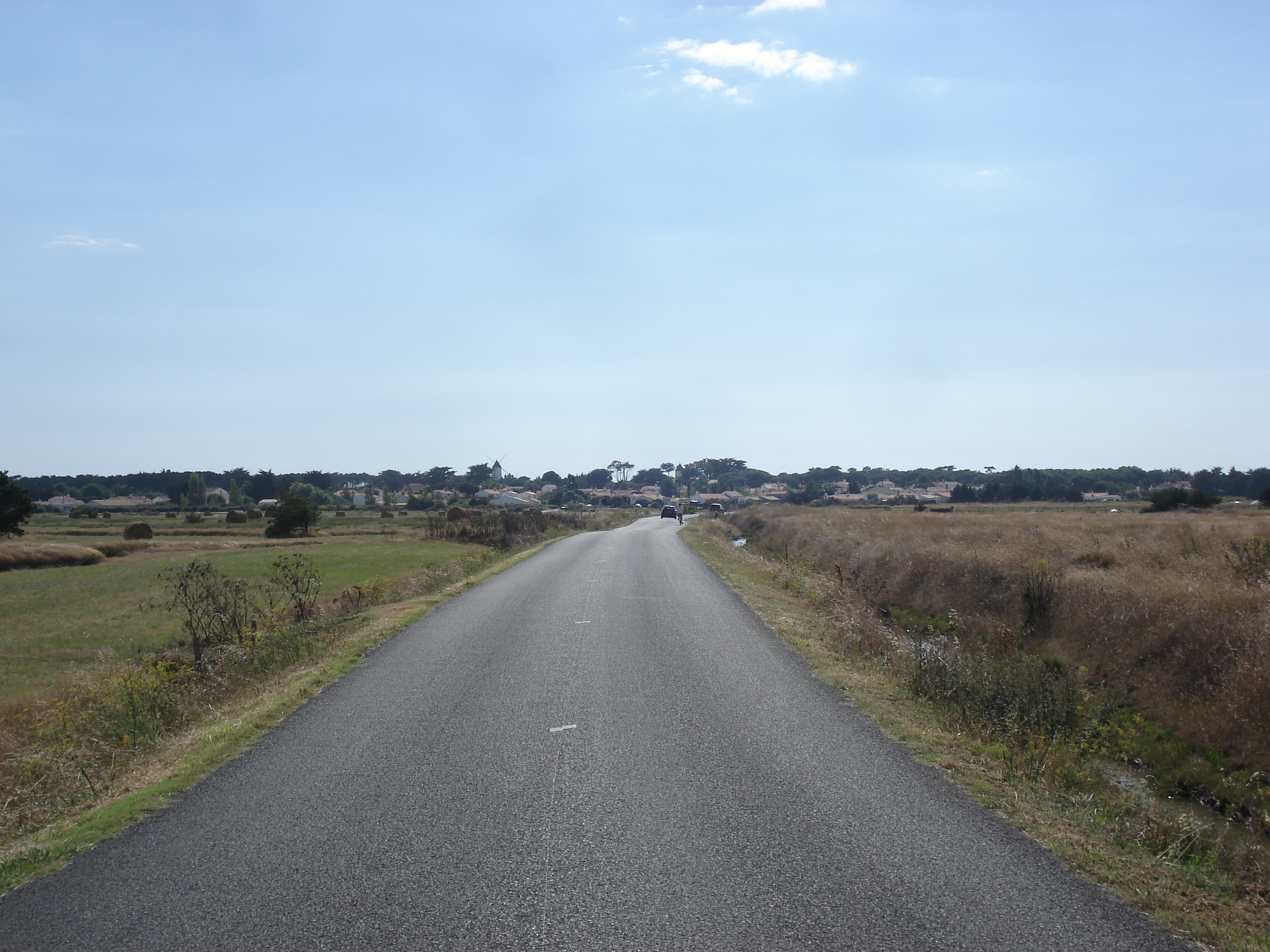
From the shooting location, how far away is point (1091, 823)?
5754mm

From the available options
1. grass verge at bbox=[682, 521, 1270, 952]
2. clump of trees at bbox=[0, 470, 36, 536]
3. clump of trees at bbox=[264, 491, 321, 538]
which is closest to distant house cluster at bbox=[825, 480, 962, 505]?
clump of trees at bbox=[264, 491, 321, 538]

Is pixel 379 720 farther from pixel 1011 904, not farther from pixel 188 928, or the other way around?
pixel 1011 904

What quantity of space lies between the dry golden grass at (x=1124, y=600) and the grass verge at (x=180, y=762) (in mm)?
9278

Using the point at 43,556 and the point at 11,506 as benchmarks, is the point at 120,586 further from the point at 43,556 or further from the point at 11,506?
the point at 11,506

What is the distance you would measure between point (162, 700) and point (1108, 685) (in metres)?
14.4

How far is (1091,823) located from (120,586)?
32.7 meters

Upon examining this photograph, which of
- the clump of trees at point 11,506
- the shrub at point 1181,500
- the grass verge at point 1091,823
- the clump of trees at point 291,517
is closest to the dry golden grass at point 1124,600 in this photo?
the grass verge at point 1091,823

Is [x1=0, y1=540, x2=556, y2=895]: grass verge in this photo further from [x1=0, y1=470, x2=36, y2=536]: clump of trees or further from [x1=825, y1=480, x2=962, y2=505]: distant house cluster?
[x1=825, y1=480, x2=962, y2=505]: distant house cluster

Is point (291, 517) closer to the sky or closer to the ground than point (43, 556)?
closer to the sky

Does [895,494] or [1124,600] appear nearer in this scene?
[1124,600]

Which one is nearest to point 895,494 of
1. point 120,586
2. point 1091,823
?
point 120,586

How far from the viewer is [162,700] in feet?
33.5

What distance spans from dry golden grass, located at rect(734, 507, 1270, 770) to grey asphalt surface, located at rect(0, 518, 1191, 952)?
243 inches

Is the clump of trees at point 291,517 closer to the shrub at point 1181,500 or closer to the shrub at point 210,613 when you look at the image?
the shrub at point 210,613
